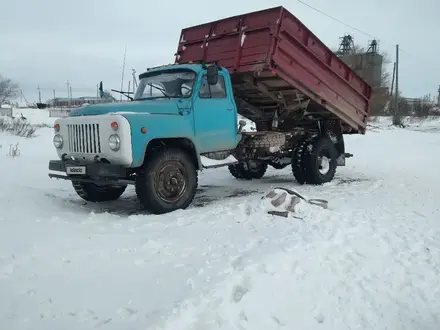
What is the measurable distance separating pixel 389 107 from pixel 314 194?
1638 inches

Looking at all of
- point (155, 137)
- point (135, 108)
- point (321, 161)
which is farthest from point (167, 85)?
point (321, 161)

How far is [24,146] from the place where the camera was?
1378 centimetres

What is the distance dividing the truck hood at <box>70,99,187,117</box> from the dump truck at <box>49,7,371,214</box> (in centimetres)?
2

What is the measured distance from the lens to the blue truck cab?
5.21 metres

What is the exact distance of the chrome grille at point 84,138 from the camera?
17.6 feet

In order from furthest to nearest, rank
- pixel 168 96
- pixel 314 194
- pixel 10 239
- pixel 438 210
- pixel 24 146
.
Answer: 1. pixel 24 146
2. pixel 314 194
3. pixel 168 96
4. pixel 438 210
5. pixel 10 239

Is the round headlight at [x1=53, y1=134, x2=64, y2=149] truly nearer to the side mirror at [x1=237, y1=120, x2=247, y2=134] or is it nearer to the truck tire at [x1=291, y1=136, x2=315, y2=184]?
the side mirror at [x1=237, y1=120, x2=247, y2=134]

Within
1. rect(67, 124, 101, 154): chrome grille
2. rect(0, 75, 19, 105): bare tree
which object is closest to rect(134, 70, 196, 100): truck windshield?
rect(67, 124, 101, 154): chrome grille

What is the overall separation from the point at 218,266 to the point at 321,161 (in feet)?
18.4

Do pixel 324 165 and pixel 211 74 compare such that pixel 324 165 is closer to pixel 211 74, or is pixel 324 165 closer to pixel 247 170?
pixel 247 170

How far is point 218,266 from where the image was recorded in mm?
3492

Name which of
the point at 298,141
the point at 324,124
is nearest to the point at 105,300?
the point at 298,141

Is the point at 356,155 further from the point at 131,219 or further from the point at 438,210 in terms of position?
the point at 131,219

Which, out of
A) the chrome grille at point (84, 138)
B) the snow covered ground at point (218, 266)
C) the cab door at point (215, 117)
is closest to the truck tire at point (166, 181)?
the snow covered ground at point (218, 266)
